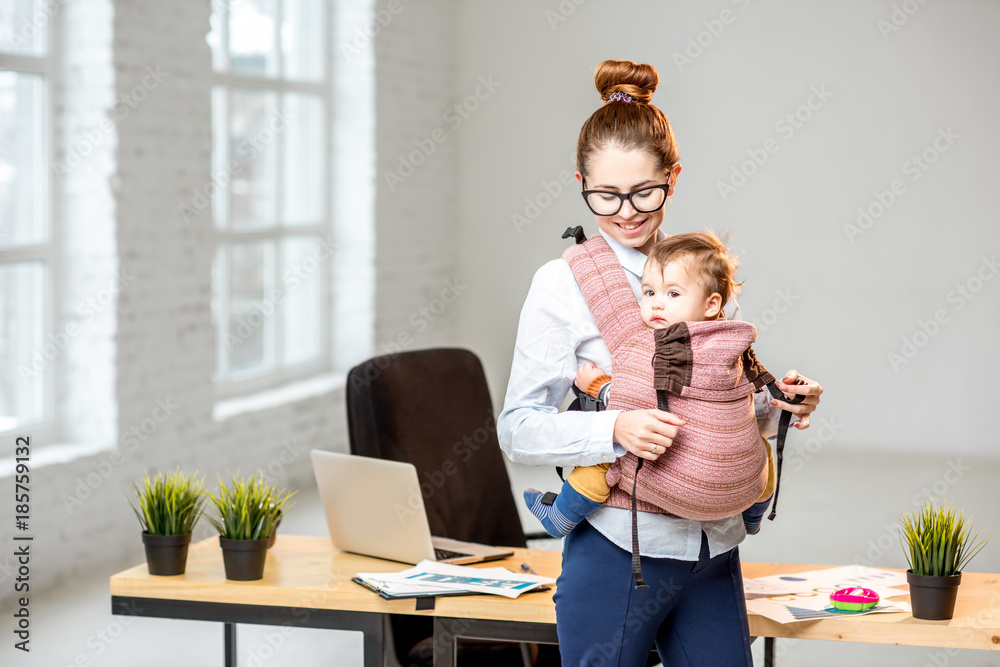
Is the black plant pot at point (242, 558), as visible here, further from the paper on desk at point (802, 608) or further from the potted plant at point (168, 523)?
the paper on desk at point (802, 608)

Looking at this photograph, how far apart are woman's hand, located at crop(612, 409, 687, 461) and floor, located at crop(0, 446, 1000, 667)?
2.15 metres

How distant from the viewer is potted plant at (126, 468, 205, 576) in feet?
6.98

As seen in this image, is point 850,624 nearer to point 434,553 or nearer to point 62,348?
point 434,553

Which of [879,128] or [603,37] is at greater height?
[603,37]

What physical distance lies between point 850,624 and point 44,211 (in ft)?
11.8

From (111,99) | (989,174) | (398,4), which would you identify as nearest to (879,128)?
(989,174)

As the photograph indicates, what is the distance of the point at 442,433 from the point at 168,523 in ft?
2.60

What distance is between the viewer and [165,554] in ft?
6.97

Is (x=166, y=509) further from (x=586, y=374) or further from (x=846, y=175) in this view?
(x=846, y=175)

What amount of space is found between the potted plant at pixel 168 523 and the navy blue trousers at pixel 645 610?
2.86 feet

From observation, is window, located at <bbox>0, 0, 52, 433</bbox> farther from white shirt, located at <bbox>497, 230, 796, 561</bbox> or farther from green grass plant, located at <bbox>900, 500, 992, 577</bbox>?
green grass plant, located at <bbox>900, 500, 992, 577</bbox>

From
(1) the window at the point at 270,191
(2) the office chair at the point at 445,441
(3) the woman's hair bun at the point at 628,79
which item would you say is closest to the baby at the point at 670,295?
(3) the woman's hair bun at the point at 628,79

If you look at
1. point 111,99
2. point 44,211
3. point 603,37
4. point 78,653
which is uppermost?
point 603,37

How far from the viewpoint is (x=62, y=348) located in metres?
4.34
